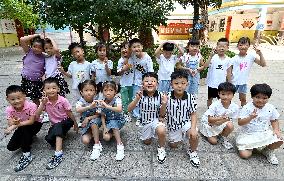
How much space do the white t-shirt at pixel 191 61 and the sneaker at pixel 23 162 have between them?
2974 mm

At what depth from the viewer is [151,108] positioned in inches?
130

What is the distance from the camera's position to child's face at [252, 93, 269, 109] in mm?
3084

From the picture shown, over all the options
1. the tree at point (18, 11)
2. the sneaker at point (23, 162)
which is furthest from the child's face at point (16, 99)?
the tree at point (18, 11)

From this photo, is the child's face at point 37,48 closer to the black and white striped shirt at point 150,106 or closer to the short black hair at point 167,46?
the black and white striped shirt at point 150,106

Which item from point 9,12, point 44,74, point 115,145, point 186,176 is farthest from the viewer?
point 9,12

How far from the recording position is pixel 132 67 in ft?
13.6

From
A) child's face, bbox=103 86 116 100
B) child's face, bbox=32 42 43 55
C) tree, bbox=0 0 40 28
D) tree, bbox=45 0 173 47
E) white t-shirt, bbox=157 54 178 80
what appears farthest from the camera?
tree, bbox=0 0 40 28

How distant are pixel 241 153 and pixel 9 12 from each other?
13.2m

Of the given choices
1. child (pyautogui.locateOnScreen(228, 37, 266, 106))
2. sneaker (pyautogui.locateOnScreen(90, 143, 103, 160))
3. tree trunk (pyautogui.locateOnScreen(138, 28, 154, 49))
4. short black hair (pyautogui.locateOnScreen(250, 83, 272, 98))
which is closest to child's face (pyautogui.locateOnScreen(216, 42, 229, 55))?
child (pyautogui.locateOnScreen(228, 37, 266, 106))

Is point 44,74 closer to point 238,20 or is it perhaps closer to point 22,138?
point 22,138

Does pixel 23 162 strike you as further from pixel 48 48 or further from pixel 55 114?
pixel 48 48

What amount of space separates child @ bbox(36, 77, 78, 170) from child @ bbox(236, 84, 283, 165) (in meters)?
2.43

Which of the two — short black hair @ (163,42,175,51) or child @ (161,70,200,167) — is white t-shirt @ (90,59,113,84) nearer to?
short black hair @ (163,42,175,51)

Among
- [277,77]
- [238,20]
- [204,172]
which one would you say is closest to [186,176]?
[204,172]
